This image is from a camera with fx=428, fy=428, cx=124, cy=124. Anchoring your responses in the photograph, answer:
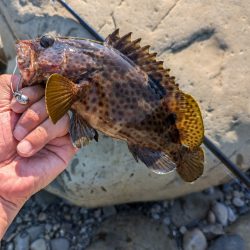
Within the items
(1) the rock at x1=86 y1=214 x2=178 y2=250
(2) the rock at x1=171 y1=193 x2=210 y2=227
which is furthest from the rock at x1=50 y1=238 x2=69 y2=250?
(2) the rock at x1=171 y1=193 x2=210 y2=227

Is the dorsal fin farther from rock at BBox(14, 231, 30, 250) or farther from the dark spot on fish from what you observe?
rock at BBox(14, 231, 30, 250)

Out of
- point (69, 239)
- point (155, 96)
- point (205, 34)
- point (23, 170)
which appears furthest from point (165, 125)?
point (69, 239)

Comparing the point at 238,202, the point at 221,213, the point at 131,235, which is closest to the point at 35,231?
the point at 131,235

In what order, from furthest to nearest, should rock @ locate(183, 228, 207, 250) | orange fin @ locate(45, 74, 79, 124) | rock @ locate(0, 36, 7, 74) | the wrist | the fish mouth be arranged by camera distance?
rock @ locate(0, 36, 7, 74)
rock @ locate(183, 228, 207, 250)
the wrist
the fish mouth
orange fin @ locate(45, 74, 79, 124)

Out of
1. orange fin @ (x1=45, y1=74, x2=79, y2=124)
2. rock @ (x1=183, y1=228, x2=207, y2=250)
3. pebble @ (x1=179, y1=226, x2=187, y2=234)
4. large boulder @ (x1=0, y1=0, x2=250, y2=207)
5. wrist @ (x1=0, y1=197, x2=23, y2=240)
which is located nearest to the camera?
orange fin @ (x1=45, y1=74, x2=79, y2=124)

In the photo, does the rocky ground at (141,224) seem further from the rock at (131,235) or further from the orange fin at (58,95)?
the orange fin at (58,95)

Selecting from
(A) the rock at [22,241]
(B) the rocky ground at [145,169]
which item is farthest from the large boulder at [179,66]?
(A) the rock at [22,241]

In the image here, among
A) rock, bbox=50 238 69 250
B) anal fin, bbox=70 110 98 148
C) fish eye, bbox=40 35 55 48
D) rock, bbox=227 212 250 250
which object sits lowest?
rock, bbox=50 238 69 250

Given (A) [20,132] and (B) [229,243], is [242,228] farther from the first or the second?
(A) [20,132]
